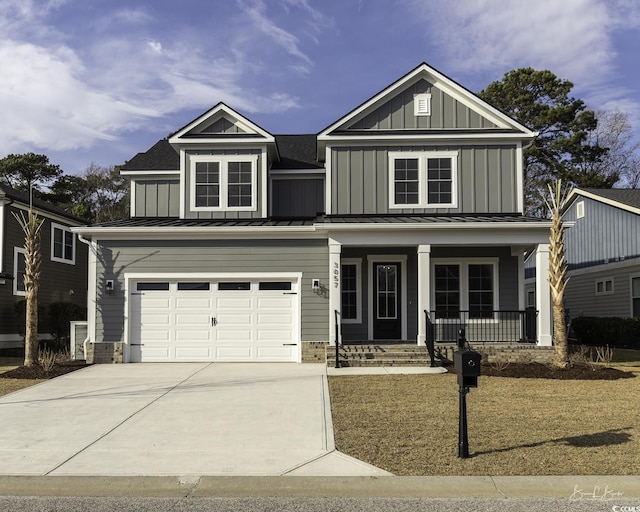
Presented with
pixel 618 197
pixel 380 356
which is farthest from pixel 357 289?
pixel 618 197

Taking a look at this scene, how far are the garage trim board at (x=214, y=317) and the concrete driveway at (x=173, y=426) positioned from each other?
2325 millimetres

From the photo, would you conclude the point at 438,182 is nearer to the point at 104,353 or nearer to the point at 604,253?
the point at 604,253

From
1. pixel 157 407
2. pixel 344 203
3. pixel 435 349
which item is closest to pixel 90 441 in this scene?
pixel 157 407

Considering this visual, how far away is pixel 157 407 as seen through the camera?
9367mm

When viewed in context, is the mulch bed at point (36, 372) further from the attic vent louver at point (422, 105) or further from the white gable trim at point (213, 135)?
the attic vent louver at point (422, 105)

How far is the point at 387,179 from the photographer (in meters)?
16.6

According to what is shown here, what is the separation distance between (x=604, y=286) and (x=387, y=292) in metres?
10.6

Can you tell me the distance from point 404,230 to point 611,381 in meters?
5.85

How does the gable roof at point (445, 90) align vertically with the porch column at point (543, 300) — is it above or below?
above

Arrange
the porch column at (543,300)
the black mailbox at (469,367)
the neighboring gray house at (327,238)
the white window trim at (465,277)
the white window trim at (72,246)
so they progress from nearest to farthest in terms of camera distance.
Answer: the black mailbox at (469,367) → the porch column at (543,300) → the neighboring gray house at (327,238) → the white window trim at (465,277) → the white window trim at (72,246)

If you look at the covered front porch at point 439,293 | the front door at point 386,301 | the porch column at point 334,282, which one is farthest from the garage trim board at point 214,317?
the front door at point 386,301

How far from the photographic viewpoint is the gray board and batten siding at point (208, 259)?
606 inches

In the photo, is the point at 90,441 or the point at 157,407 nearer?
the point at 90,441

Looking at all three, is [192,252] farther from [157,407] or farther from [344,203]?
[157,407]
